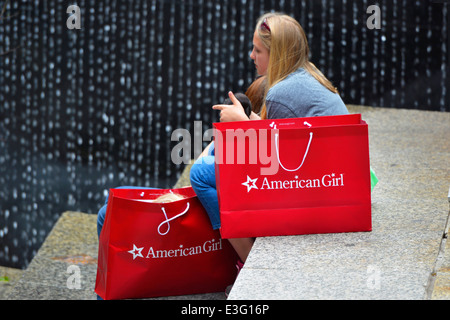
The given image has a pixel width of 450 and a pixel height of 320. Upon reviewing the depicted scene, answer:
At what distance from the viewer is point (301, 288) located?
8.60ft

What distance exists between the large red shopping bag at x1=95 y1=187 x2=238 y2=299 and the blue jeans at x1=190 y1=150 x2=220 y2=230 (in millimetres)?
38

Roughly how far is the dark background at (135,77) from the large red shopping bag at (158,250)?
3485 mm

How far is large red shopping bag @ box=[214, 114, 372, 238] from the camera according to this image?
2.83 metres

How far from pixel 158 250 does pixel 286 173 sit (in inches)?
23.5

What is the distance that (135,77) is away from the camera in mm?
7117

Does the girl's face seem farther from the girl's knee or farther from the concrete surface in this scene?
the concrete surface

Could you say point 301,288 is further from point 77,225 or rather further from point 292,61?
point 77,225

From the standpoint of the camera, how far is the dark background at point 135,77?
621 cm

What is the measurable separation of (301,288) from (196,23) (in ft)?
14.5

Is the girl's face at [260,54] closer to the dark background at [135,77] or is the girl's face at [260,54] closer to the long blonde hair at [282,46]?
the long blonde hair at [282,46]
